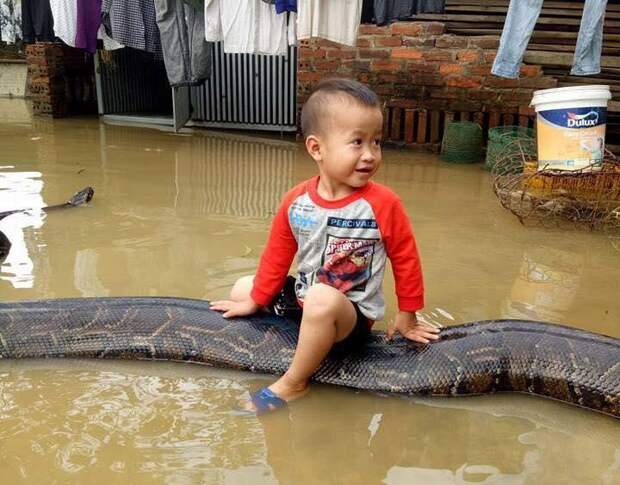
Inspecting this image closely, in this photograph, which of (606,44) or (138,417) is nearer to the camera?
(138,417)

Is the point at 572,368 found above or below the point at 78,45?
below

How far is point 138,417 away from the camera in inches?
97.7

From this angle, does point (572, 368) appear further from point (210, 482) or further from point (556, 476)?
point (210, 482)

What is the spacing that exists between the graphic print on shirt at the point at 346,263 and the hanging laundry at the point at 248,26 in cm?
552

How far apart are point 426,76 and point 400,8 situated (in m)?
1.13

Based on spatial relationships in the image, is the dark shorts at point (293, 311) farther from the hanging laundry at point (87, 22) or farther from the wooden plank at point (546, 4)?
the hanging laundry at point (87, 22)

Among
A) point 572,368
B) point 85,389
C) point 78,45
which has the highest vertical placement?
point 78,45

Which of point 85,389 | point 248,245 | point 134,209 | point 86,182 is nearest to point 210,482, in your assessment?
point 85,389

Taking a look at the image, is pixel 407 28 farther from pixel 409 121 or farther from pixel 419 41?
pixel 409 121

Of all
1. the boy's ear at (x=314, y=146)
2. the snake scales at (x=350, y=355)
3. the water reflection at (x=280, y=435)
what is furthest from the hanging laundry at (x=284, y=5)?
the water reflection at (x=280, y=435)

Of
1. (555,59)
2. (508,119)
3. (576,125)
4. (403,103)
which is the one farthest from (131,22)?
(576,125)

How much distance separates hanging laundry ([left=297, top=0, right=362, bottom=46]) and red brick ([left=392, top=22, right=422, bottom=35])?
45.3 inches

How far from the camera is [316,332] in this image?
2494 millimetres

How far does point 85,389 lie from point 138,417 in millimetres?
368
